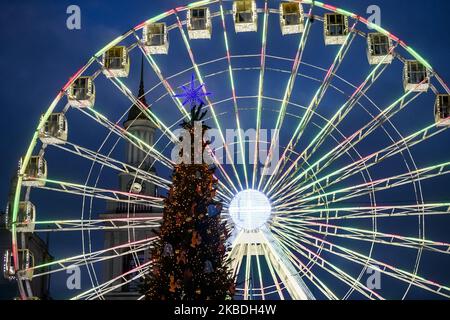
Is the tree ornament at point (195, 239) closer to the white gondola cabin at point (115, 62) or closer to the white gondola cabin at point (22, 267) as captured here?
the white gondola cabin at point (22, 267)

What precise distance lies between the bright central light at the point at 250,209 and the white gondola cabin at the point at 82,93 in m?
5.93

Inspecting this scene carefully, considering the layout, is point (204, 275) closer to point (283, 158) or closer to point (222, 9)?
point (283, 158)

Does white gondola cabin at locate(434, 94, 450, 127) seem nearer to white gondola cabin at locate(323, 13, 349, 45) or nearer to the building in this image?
white gondola cabin at locate(323, 13, 349, 45)

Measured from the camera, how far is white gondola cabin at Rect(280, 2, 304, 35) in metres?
23.3

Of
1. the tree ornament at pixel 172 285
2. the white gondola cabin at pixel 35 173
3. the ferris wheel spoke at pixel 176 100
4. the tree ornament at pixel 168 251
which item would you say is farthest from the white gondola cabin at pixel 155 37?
the tree ornament at pixel 172 285

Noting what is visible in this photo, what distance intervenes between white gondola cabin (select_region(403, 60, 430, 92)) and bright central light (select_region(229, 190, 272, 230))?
238 inches

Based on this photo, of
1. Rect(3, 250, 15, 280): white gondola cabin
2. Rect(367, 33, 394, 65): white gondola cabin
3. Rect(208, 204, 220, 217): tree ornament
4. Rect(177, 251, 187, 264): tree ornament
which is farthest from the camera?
Rect(367, 33, 394, 65): white gondola cabin

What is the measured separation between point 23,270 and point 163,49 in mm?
8596

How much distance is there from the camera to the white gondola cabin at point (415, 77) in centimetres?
2286

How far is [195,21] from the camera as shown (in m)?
23.6

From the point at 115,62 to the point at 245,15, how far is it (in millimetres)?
4654

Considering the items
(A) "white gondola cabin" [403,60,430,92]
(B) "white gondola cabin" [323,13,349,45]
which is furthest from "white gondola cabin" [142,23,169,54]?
(A) "white gondola cabin" [403,60,430,92]
